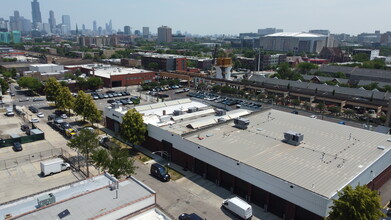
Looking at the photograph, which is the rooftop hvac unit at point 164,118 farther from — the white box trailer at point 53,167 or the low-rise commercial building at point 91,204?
the low-rise commercial building at point 91,204

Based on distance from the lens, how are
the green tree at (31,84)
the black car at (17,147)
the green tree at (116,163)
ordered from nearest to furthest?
the green tree at (116,163), the black car at (17,147), the green tree at (31,84)

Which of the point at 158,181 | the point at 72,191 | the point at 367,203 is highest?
the point at 367,203

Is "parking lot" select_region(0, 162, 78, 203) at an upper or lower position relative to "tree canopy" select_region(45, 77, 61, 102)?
lower

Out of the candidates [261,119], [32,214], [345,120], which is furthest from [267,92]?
[32,214]

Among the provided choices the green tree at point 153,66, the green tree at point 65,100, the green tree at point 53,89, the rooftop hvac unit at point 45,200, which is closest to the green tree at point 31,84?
the green tree at point 53,89

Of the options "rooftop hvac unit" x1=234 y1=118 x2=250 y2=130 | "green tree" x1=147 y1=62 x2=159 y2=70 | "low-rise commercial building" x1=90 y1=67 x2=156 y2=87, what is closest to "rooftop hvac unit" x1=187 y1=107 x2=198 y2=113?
"rooftop hvac unit" x1=234 y1=118 x2=250 y2=130

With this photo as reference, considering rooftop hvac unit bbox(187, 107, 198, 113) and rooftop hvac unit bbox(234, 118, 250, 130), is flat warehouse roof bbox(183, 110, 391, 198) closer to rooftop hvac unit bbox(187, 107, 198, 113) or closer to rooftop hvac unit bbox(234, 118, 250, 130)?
rooftop hvac unit bbox(234, 118, 250, 130)

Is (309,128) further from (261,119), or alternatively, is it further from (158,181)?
(158,181)
